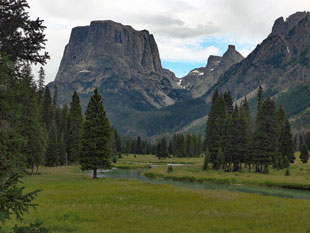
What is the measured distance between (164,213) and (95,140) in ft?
94.0

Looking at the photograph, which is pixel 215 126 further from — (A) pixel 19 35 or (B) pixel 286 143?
(A) pixel 19 35

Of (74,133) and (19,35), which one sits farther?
(74,133)

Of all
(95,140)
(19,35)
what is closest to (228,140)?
(95,140)

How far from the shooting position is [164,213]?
72.4ft

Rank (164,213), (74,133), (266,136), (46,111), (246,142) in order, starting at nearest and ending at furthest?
1. (164,213)
2. (266,136)
3. (246,142)
4. (74,133)
5. (46,111)

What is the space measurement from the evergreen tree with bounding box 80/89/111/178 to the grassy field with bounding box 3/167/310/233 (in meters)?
15.9

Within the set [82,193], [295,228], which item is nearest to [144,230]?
[295,228]

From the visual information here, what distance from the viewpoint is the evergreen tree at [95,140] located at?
158ft

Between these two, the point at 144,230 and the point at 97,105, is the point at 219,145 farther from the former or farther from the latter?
the point at 144,230

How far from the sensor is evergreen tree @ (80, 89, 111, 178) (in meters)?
48.2

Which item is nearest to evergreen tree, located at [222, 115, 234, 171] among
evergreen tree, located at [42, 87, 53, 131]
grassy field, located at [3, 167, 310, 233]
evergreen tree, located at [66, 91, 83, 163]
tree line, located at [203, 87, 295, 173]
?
tree line, located at [203, 87, 295, 173]

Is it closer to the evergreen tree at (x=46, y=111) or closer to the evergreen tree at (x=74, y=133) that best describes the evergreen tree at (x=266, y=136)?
the evergreen tree at (x=74, y=133)

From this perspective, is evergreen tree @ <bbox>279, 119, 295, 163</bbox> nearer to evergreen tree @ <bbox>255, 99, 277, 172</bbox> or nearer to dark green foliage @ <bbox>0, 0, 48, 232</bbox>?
evergreen tree @ <bbox>255, 99, 277, 172</bbox>

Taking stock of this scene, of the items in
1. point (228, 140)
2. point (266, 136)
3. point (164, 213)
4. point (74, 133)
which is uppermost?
point (266, 136)
